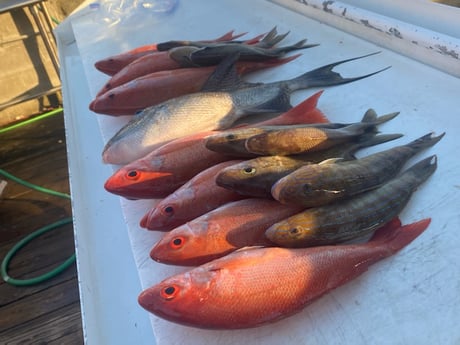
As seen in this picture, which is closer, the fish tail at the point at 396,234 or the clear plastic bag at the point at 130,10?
the fish tail at the point at 396,234

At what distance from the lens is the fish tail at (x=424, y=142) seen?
1.39 m

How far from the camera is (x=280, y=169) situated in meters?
1.24

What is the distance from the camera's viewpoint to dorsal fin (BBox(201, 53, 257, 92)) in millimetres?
1888

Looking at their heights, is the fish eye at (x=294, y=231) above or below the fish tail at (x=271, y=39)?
below

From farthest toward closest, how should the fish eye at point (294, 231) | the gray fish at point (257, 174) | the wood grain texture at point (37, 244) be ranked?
1. the wood grain texture at point (37, 244)
2. the gray fish at point (257, 174)
3. the fish eye at point (294, 231)

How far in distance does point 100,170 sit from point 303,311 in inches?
46.1

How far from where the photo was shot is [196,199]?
1260 millimetres

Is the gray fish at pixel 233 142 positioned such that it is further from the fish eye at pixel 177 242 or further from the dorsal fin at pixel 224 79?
the dorsal fin at pixel 224 79

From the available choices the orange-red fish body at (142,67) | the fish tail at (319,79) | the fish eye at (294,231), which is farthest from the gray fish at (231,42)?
the fish eye at (294,231)

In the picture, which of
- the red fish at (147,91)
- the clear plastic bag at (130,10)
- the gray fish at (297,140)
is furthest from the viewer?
the clear plastic bag at (130,10)

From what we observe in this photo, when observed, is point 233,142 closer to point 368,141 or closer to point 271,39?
point 368,141

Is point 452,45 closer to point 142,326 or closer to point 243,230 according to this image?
point 243,230

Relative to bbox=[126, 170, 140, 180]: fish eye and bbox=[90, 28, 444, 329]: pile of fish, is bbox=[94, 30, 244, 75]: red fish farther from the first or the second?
bbox=[126, 170, 140, 180]: fish eye

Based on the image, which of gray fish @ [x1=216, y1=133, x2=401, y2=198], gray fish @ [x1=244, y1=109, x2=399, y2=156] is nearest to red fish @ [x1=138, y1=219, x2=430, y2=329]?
gray fish @ [x1=216, y1=133, x2=401, y2=198]
